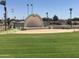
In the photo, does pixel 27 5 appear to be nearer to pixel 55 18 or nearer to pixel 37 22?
pixel 37 22

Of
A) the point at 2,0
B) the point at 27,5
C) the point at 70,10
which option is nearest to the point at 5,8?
the point at 2,0

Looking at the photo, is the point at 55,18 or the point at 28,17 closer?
the point at 28,17

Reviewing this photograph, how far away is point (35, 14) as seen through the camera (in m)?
128

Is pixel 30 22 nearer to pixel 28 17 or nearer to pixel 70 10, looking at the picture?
pixel 28 17

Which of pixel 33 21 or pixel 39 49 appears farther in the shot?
pixel 33 21

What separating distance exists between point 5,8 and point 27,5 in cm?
3874

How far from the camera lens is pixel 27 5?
404 feet

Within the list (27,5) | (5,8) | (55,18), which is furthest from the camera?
(55,18)

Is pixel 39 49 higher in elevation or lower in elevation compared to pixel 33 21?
lower

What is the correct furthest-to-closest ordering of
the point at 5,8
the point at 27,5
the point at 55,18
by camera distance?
the point at 55,18
the point at 27,5
the point at 5,8

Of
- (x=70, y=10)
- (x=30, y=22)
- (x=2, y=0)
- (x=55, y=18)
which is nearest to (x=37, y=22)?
(x=30, y=22)

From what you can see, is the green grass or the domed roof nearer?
the green grass

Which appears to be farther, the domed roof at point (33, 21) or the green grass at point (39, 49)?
the domed roof at point (33, 21)

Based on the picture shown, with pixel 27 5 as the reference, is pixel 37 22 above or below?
below
